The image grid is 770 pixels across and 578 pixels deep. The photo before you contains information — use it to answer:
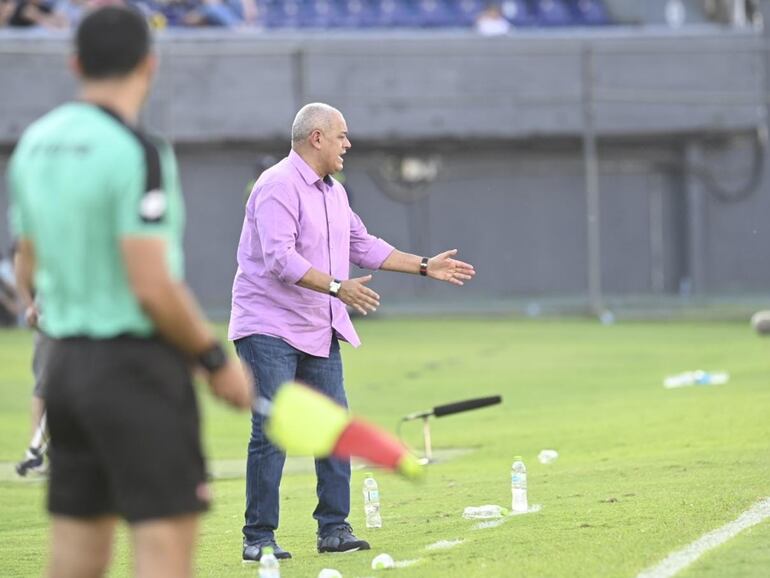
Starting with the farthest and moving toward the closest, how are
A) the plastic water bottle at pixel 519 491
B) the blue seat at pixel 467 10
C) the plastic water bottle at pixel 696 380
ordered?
the blue seat at pixel 467 10 < the plastic water bottle at pixel 696 380 < the plastic water bottle at pixel 519 491

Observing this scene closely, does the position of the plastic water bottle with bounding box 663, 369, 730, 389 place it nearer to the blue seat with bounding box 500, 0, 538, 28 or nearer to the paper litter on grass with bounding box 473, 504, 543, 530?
the paper litter on grass with bounding box 473, 504, 543, 530

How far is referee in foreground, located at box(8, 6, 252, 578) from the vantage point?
4.29m

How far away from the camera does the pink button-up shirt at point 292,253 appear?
7730 mm

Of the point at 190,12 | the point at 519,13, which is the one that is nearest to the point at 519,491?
the point at 190,12

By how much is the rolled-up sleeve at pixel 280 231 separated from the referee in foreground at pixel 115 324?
10.0 ft

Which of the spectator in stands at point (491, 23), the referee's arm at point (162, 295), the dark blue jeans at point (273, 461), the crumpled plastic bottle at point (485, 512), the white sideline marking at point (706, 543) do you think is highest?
the spectator in stands at point (491, 23)

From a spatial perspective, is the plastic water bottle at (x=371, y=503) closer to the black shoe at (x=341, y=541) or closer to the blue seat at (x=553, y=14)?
the black shoe at (x=341, y=541)

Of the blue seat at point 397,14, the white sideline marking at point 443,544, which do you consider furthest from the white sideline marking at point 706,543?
the blue seat at point 397,14

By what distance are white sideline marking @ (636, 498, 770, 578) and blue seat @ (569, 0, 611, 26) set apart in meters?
21.9

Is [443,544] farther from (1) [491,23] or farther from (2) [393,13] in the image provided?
(2) [393,13]

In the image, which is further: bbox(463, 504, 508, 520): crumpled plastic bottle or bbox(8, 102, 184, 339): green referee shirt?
bbox(463, 504, 508, 520): crumpled plastic bottle

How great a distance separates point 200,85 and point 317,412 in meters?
21.5

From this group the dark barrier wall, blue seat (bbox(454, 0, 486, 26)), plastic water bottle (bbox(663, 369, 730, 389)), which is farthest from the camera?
blue seat (bbox(454, 0, 486, 26))

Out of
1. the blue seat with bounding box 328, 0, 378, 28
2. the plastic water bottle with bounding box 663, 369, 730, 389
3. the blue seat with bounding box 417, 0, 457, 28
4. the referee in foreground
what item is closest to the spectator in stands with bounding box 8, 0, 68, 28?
the blue seat with bounding box 328, 0, 378, 28
